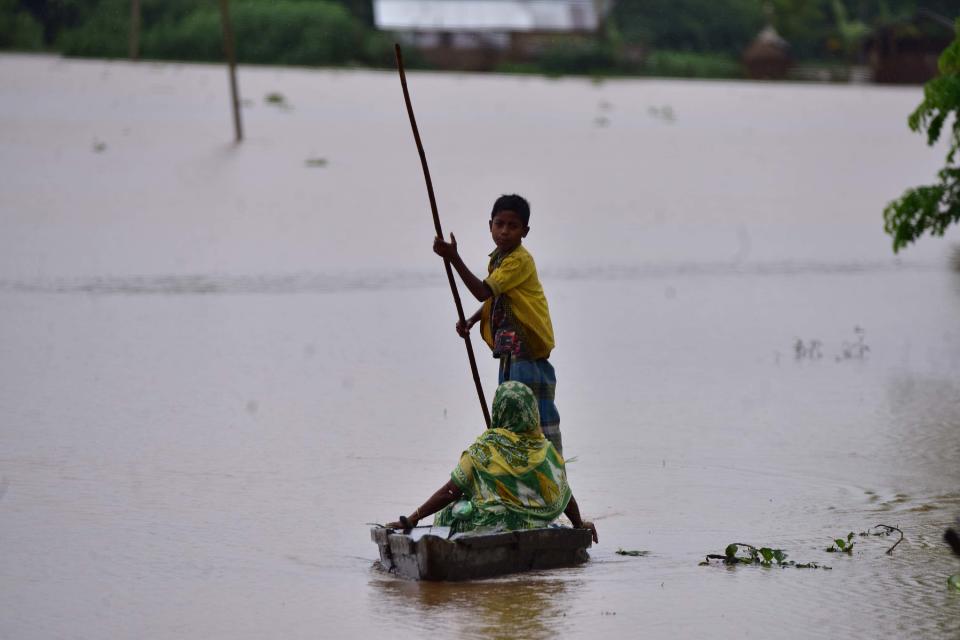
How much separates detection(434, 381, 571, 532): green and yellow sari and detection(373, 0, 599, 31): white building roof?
115 ft

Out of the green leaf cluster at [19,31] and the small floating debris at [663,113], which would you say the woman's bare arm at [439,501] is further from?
the green leaf cluster at [19,31]

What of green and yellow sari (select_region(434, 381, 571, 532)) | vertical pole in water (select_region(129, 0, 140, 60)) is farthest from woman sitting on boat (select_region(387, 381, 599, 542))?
vertical pole in water (select_region(129, 0, 140, 60))

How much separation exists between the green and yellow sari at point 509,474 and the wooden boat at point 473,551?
0.08m

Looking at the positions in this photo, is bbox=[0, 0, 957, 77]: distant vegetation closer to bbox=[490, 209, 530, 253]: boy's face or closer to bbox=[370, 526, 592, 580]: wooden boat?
bbox=[490, 209, 530, 253]: boy's face

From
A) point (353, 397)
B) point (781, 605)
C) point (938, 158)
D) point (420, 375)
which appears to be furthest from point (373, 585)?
point (938, 158)

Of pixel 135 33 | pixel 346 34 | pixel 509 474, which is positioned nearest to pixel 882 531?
pixel 509 474

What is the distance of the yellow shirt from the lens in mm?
6473

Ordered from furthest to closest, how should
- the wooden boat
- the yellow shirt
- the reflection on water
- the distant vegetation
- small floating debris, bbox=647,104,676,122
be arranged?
the distant vegetation
small floating debris, bbox=647,104,676,122
the yellow shirt
the wooden boat
the reflection on water

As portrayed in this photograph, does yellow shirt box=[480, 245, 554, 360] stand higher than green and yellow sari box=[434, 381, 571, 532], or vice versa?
yellow shirt box=[480, 245, 554, 360]

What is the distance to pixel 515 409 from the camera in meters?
6.31

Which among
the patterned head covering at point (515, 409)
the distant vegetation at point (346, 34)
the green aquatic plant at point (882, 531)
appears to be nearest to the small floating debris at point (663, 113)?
the distant vegetation at point (346, 34)

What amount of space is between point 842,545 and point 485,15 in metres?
37.7

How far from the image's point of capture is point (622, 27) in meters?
47.8

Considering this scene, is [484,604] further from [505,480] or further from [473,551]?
[505,480]
